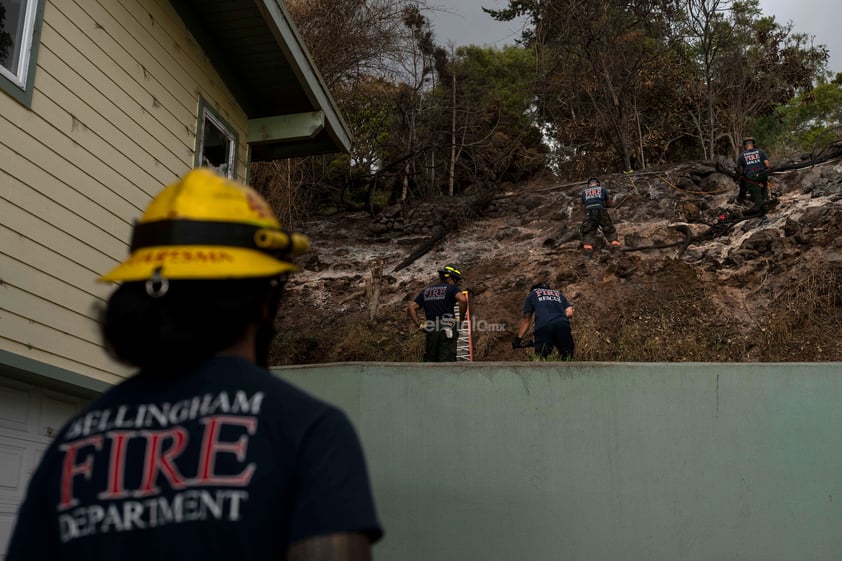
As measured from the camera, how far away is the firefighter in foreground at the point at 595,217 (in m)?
14.2

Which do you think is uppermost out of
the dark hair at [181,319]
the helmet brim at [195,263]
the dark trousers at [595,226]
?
the dark trousers at [595,226]

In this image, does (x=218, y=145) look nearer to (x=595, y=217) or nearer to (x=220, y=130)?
(x=220, y=130)

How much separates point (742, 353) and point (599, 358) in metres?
2.11

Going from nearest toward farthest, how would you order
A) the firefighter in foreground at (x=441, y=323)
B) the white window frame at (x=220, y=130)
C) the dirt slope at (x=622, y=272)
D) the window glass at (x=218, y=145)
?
the white window frame at (x=220, y=130), the window glass at (x=218, y=145), the firefighter in foreground at (x=441, y=323), the dirt slope at (x=622, y=272)

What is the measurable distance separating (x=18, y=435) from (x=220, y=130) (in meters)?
3.80

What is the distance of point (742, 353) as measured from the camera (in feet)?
38.0

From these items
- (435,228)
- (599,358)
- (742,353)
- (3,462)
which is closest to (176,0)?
(3,462)

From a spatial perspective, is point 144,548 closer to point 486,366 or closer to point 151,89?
point 486,366

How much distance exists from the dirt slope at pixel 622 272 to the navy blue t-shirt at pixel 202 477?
10558 mm

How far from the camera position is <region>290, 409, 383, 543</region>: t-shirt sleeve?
1197 mm

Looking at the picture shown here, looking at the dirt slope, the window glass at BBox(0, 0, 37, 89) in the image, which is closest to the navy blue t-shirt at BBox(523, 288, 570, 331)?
the dirt slope

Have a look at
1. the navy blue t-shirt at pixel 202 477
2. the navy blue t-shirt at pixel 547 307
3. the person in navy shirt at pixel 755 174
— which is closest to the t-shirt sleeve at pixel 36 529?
the navy blue t-shirt at pixel 202 477

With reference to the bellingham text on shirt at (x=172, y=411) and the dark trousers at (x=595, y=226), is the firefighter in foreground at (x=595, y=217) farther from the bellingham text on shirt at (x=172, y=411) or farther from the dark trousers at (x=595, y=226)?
the bellingham text on shirt at (x=172, y=411)

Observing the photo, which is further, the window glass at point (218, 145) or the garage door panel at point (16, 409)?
the window glass at point (218, 145)
